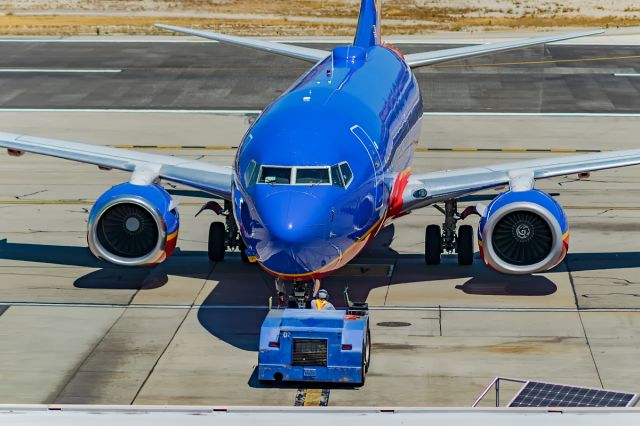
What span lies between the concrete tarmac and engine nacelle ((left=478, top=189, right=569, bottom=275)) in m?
1.03

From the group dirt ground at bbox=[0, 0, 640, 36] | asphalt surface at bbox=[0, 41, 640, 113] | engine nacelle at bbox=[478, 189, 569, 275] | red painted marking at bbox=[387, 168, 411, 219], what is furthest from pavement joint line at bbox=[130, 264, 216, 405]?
dirt ground at bbox=[0, 0, 640, 36]

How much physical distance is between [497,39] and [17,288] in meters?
47.7

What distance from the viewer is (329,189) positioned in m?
25.6

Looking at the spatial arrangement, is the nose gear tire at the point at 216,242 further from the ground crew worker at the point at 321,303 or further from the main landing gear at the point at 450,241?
the ground crew worker at the point at 321,303

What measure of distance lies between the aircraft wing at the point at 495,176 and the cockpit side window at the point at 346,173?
13.7 ft

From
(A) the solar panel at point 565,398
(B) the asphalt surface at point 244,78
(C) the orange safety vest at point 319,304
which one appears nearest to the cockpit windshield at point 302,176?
(C) the orange safety vest at point 319,304

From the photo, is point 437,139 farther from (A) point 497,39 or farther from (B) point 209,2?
(B) point 209,2

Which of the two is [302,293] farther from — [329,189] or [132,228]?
[132,228]

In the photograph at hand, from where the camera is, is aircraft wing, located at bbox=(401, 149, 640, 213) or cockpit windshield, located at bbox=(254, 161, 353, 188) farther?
aircraft wing, located at bbox=(401, 149, 640, 213)

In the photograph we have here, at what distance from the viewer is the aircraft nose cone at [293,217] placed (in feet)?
81.2

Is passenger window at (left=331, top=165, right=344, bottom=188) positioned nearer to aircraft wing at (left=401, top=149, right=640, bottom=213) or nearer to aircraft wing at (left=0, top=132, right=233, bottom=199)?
aircraft wing at (left=401, top=149, right=640, bottom=213)

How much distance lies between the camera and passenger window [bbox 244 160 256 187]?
26219 mm

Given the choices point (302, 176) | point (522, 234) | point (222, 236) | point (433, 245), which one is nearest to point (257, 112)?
point (222, 236)

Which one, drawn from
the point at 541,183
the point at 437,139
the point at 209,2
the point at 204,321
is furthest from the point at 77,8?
the point at 204,321
